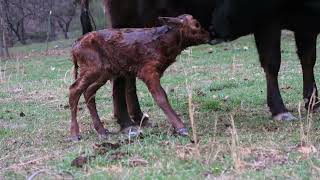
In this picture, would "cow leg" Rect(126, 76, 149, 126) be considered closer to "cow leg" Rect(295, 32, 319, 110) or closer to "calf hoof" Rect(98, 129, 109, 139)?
"calf hoof" Rect(98, 129, 109, 139)

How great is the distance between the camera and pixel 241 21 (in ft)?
17.3

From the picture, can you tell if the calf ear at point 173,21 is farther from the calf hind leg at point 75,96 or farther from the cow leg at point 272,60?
the cow leg at point 272,60

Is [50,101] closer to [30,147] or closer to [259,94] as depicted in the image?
[259,94]

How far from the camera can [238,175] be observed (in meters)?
3.27

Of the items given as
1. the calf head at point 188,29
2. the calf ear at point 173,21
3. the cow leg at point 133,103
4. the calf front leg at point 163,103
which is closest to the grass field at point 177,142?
the calf front leg at point 163,103

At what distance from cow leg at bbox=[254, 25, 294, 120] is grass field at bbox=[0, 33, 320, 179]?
0.54 feet

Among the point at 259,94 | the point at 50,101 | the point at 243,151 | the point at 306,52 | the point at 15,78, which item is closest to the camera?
the point at 243,151

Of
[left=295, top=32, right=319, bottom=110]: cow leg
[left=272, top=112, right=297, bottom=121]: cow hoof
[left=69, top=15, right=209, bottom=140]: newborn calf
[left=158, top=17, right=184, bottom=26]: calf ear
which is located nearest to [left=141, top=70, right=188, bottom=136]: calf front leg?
[left=69, top=15, right=209, bottom=140]: newborn calf

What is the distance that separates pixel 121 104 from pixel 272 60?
1485 mm

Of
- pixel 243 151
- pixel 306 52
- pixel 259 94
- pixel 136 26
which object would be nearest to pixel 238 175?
pixel 243 151

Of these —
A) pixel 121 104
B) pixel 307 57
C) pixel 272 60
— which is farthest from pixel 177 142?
pixel 307 57

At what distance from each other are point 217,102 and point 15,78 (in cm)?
691

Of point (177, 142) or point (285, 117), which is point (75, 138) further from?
point (285, 117)

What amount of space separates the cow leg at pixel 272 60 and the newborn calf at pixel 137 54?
103 cm
